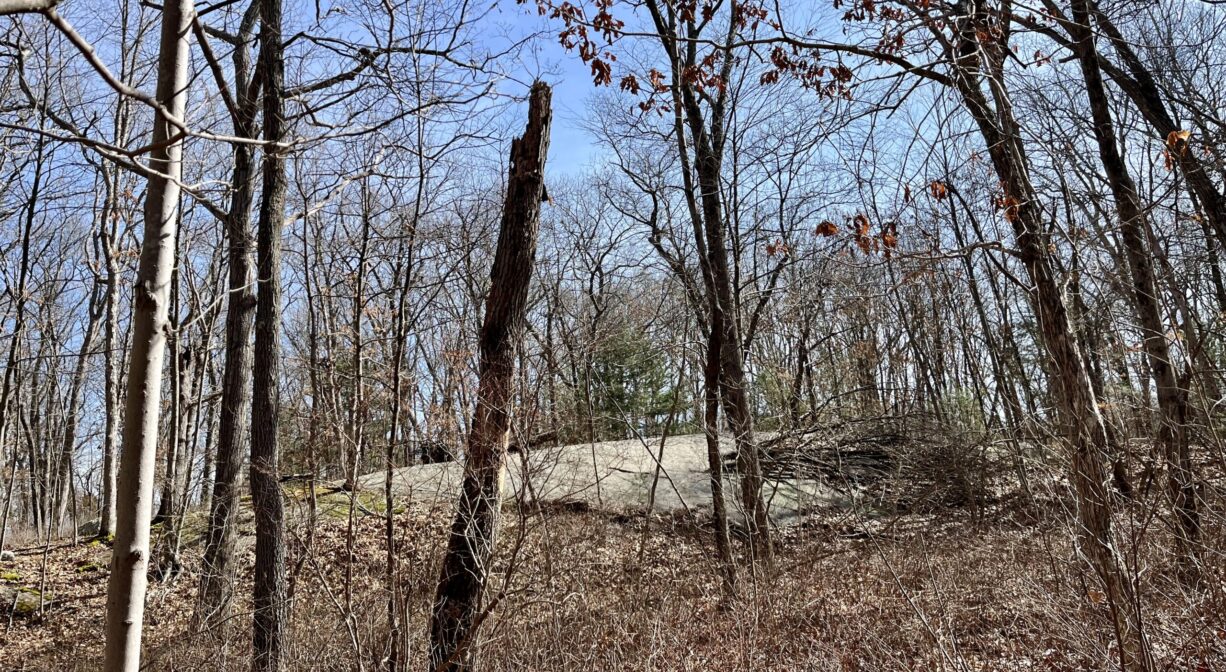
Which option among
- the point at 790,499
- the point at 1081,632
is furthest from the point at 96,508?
the point at 1081,632

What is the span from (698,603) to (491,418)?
3522mm

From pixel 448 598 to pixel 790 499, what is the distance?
25.4ft

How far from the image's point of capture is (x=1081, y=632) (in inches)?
149

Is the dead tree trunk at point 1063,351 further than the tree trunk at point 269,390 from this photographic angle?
No

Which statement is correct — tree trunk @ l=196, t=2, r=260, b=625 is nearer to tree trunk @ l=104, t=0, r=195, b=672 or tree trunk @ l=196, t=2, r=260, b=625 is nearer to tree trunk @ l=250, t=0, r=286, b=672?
tree trunk @ l=250, t=0, r=286, b=672

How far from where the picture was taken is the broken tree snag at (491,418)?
5477 mm

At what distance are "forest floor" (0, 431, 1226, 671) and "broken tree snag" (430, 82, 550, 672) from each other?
0.26 metres

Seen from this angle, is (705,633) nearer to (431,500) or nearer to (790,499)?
(431,500)

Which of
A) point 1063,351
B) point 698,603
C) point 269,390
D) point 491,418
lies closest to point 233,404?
point 269,390

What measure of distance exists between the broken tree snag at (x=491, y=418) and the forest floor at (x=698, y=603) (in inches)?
10.2

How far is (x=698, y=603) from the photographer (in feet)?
25.6

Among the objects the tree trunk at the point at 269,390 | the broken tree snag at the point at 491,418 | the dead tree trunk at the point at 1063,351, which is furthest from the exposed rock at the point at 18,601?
the dead tree trunk at the point at 1063,351

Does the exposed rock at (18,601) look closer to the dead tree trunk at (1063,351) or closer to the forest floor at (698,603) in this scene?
the forest floor at (698,603)

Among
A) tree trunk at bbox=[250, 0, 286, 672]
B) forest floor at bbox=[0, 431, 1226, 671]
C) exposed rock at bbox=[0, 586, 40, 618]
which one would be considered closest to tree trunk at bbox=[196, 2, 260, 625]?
tree trunk at bbox=[250, 0, 286, 672]
